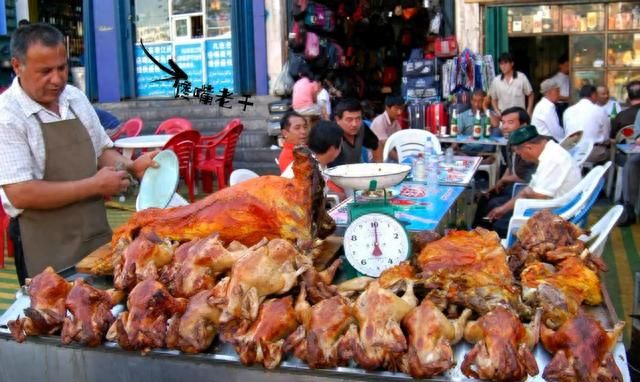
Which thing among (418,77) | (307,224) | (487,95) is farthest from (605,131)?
(307,224)

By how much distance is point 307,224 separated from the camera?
2547 millimetres

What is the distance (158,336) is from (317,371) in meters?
0.51

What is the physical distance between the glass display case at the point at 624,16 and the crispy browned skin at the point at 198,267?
11333 mm

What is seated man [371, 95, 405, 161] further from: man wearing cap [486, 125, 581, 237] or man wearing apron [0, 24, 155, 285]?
man wearing apron [0, 24, 155, 285]

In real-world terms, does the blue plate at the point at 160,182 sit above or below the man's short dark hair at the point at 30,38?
below

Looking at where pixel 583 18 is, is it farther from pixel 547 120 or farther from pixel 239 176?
pixel 239 176

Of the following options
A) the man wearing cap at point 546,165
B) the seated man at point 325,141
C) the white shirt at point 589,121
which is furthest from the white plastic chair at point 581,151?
the seated man at point 325,141

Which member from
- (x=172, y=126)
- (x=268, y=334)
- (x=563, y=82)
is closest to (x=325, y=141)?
(x=268, y=334)

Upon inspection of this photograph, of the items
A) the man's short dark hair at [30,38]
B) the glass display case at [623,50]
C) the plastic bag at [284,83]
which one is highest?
the glass display case at [623,50]

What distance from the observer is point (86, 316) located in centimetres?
211

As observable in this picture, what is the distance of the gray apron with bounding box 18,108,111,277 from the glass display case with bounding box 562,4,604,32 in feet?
35.5

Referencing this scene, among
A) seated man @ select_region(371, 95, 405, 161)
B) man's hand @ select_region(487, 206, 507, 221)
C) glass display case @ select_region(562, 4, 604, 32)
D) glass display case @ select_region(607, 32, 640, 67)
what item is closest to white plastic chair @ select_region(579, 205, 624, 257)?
man's hand @ select_region(487, 206, 507, 221)

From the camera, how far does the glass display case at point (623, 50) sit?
11695 mm

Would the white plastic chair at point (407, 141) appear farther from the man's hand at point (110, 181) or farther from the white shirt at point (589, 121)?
the man's hand at point (110, 181)
